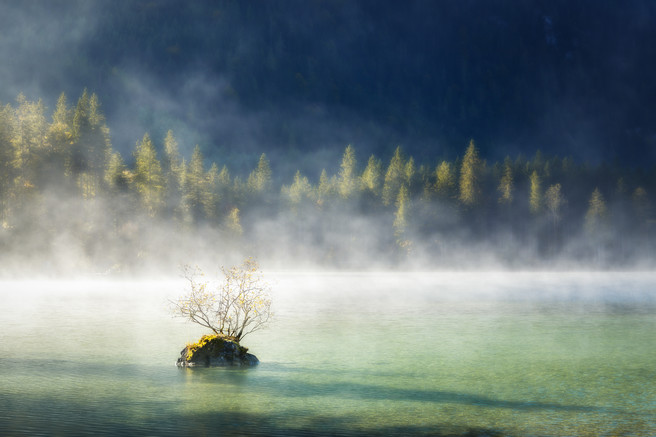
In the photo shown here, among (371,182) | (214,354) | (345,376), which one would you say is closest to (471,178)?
(371,182)

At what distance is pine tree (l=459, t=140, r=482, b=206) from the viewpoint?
132000mm

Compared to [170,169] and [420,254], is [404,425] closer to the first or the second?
[170,169]

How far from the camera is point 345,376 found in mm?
24016

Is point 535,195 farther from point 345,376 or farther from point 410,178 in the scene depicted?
point 345,376

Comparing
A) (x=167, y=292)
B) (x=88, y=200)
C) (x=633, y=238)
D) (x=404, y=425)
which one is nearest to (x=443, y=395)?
(x=404, y=425)

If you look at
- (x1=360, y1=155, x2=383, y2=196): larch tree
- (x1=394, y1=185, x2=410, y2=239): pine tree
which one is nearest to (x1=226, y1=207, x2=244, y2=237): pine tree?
(x1=360, y1=155, x2=383, y2=196): larch tree

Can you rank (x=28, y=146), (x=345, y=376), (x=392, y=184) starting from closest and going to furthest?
(x=345, y=376)
(x=28, y=146)
(x=392, y=184)

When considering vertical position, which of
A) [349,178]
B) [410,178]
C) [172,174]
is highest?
[349,178]

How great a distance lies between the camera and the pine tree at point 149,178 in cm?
10438

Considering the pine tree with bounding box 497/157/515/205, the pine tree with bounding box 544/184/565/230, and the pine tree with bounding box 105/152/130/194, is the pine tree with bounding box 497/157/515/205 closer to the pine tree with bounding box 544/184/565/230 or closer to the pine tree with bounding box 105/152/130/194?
the pine tree with bounding box 544/184/565/230

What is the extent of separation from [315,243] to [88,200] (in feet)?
172

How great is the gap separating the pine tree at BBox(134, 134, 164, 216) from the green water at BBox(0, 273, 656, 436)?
198ft

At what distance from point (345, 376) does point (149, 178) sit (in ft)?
287

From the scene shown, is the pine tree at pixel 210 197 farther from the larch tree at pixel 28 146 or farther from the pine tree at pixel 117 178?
the larch tree at pixel 28 146
